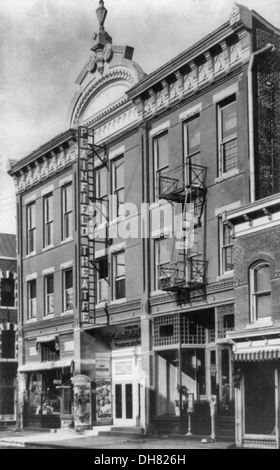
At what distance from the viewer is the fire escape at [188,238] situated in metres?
26.4

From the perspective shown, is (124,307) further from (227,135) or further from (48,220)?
(227,135)

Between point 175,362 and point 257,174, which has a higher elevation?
point 257,174

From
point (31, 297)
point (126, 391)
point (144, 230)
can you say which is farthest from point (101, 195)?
point (126, 391)

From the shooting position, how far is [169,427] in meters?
27.3

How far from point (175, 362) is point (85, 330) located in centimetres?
621

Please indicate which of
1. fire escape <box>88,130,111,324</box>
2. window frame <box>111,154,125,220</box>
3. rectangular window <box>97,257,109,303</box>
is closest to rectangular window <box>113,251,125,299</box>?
fire escape <box>88,130,111,324</box>

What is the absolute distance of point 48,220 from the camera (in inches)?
1438

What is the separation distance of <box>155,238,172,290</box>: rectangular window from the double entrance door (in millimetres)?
4022

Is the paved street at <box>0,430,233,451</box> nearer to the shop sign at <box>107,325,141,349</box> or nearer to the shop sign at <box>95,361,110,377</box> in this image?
the shop sign at <box>95,361,110,377</box>

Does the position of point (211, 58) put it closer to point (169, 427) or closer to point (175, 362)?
point (175, 362)

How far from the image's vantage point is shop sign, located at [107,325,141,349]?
3072cm

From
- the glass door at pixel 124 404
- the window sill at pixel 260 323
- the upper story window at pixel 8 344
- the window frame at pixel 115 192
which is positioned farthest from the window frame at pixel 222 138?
the upper story window at pixel 8 344
